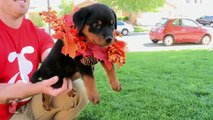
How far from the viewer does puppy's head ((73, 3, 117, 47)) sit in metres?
1.81

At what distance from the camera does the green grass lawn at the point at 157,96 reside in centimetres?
354

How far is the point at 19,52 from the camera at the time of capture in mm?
2395

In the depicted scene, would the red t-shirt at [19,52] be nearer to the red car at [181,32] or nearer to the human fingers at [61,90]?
the human fingers at [61,90]

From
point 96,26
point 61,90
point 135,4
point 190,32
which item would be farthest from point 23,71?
point 135,4

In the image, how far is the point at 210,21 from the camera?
1233 inches

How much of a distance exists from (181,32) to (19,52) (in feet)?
45.3

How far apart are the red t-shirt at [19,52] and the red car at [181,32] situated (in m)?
13.3

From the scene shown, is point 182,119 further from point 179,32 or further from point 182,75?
point 179,32

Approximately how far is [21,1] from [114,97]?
2.17m

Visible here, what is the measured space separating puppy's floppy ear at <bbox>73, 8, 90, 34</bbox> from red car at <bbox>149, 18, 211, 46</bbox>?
13.8 metres

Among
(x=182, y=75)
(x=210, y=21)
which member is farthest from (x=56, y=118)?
(x=210, y=21)

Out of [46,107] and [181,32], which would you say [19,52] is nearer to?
[46,107]

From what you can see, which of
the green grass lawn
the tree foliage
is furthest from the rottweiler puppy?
the tree foliage

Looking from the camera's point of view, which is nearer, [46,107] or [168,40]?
[46,107]
